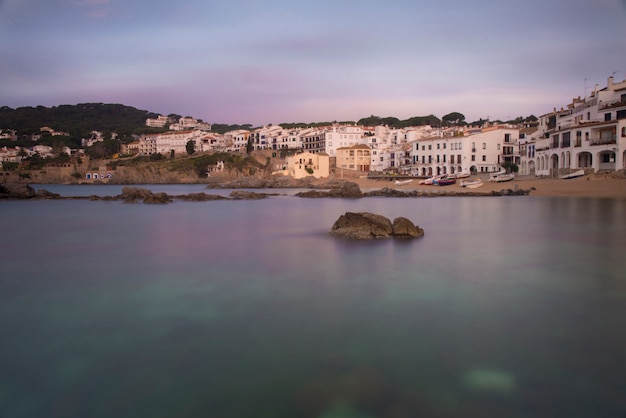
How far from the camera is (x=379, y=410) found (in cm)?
459

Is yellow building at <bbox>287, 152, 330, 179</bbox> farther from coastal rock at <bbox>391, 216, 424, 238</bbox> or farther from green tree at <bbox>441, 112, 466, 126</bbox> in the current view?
coastal rock at <bbox>391, 216, 424, 238</bbox>

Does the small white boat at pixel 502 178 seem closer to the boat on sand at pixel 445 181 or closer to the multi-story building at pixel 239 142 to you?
the boat on sand at pixel 445 181

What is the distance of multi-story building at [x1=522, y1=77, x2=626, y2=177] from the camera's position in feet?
106

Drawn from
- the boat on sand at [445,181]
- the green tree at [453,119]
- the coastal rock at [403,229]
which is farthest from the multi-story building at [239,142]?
the coastal rock at [403,229]

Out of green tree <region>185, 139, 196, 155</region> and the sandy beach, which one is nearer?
the sandy beach

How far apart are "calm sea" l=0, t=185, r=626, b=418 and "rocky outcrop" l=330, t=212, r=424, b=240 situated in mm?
621

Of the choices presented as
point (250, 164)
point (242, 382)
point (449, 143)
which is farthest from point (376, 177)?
point (242, 382)

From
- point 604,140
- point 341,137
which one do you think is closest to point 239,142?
point 341,137

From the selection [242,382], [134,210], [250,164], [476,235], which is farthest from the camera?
[250,164]

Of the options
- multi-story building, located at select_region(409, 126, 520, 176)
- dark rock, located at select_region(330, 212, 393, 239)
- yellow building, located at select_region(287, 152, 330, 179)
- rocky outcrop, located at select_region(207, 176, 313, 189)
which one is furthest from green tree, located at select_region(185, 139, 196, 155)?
dark rock, located at select_region(330, 212, 393, 239)

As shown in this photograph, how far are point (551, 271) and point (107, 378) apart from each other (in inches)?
375

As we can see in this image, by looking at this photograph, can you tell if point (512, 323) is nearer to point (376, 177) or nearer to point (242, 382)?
point (242, 382)

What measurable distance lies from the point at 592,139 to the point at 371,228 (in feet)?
88.8

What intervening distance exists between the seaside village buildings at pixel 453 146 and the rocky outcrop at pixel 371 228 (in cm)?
2439
